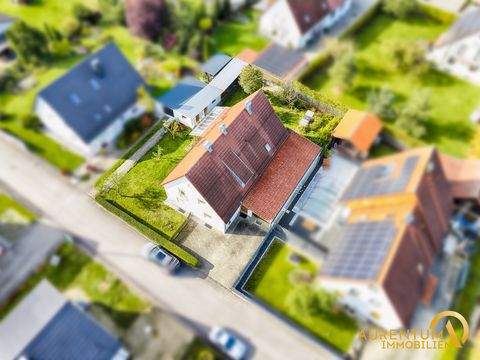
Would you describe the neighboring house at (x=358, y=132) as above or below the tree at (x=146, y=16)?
below

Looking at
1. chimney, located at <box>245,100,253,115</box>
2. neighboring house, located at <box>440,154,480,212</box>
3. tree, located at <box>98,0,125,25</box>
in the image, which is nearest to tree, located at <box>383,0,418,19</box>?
chimney, located at <box>245,100,253,115</box>

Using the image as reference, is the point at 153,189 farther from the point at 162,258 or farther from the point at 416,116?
the point at 416,116

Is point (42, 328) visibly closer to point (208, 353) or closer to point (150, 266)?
point (150, 266)

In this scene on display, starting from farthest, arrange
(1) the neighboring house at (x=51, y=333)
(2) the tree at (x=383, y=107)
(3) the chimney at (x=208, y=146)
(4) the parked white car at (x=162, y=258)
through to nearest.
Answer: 1. (4) the parked white car at (x=162, y=258)
2. (3) the chimney at (x=208, y=146)
3. (2) the tree at (x=383, y=107)
4. (1) the neighboring house at (x=51, y=333)

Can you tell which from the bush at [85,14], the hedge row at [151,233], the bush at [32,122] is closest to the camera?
the hedge row at [151,233]

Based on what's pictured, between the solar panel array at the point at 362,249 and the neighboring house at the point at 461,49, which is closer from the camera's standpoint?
the solar panel array at the point at 362,249

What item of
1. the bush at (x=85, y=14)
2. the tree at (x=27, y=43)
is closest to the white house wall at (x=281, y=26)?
the bush at (x=85, y=14)

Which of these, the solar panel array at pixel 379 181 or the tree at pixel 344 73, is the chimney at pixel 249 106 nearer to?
the solar panel array at pixel 379 181

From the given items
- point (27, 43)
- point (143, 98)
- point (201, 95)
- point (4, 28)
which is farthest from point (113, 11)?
point (201, 95)

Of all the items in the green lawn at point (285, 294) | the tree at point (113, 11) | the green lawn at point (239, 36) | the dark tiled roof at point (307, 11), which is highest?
the dark tiled roof at point (307, 11)
